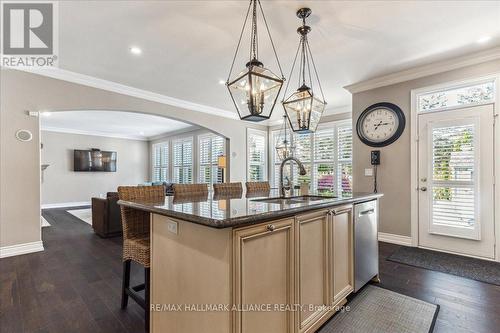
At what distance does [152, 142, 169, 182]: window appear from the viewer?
983cm

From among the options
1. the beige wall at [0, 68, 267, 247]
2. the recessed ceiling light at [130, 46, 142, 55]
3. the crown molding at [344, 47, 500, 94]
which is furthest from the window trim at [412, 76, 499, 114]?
the beige wall at [0, 68, 267, 247]

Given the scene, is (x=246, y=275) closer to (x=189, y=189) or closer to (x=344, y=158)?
(x=189, y=189)

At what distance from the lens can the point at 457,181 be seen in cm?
347

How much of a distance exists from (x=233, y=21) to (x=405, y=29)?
1913mm

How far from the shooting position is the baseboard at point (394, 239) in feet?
12.9

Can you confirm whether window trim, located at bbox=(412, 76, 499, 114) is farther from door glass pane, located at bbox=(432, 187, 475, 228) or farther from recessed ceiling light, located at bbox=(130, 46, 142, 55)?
recessed ceiling light, located at bbox=(130, 46, 142, 55)

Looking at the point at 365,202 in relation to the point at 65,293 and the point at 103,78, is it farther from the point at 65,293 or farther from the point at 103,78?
the point at 103,78

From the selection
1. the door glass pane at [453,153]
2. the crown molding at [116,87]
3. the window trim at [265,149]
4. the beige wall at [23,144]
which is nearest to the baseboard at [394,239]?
the door glass pane at [453,153]

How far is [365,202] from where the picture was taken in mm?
2430

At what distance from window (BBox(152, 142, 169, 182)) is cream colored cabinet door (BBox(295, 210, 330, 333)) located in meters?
8.68

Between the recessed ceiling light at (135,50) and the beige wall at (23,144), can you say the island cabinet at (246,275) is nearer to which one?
the recessed ceiling light at (135,50)

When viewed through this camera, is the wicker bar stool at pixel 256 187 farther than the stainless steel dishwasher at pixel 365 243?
Yes

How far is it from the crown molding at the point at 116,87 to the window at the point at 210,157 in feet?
6.05

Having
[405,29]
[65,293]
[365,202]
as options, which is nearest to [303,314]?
[365,202]
